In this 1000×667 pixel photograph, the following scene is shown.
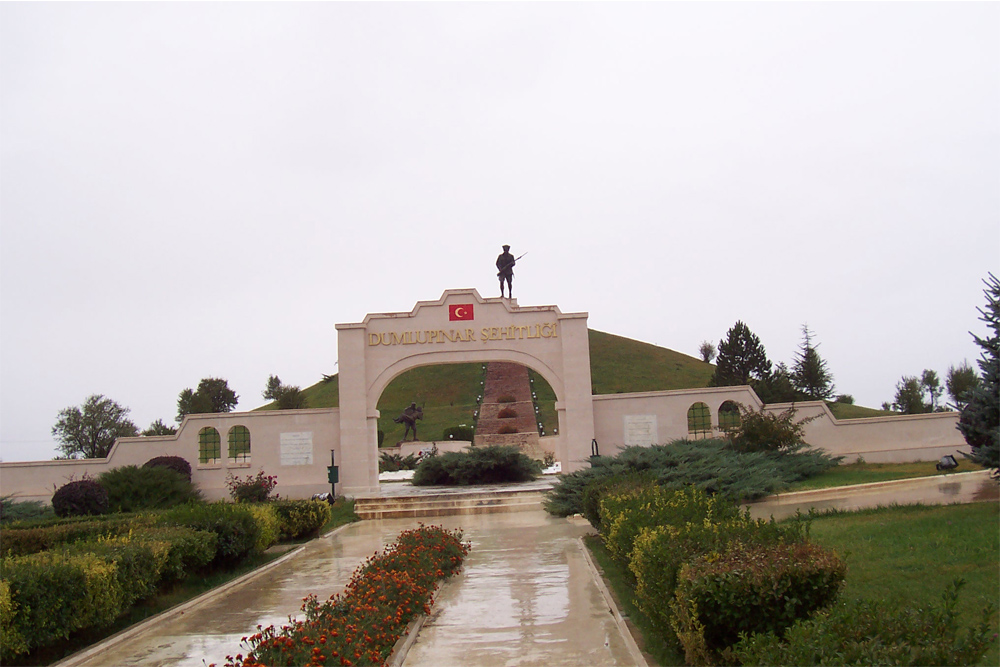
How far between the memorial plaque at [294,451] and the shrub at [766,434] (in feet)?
37.8

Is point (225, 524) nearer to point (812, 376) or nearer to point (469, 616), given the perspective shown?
point (469, 616)

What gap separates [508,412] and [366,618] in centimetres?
4224

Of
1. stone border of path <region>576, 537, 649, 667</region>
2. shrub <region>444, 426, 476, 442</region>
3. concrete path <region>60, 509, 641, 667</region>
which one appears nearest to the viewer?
stone border of path <region>576, 537, 649, 667</region>

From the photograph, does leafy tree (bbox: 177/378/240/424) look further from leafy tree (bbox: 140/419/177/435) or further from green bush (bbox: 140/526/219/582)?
green bush (bbox: 140/526/219/582)

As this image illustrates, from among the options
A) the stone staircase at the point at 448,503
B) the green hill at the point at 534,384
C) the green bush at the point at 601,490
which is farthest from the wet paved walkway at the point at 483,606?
the green hill at the point at 534,384

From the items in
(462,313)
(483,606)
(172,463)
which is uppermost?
(462,313)

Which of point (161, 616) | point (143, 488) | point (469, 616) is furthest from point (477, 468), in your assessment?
point (469, 616)

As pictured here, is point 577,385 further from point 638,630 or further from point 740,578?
point 740,578

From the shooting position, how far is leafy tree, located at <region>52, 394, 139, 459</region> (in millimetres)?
47688

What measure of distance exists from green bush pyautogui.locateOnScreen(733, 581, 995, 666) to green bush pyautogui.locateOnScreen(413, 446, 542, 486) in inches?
799

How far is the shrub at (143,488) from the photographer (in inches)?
765

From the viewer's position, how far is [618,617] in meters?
7.73

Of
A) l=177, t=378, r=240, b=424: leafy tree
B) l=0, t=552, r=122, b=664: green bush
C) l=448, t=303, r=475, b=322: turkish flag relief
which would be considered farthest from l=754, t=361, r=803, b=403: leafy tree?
l=177, t=378, r=240, b=424: leafy tree

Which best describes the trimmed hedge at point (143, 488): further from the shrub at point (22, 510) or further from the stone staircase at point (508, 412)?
the stone staircase at point (508, 412)
